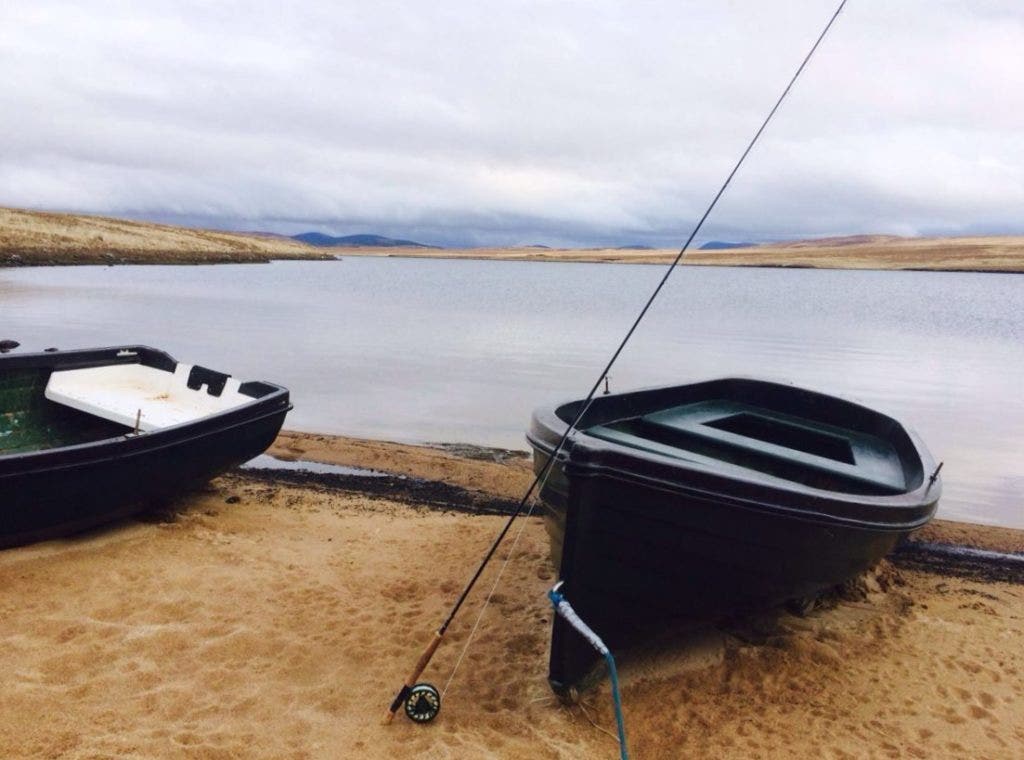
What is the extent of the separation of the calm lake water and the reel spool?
7.41 m

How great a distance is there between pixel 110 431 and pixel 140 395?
845 mm

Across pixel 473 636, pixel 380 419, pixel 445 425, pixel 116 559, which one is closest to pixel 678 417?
pixel 473 636

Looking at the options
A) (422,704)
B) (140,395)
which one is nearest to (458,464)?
(140,395)

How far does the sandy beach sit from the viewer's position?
15.9 ft

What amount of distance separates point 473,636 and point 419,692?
131 centimetres

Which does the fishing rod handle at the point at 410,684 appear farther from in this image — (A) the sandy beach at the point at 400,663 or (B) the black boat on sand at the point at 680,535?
(B) the black boat on sand at the point at 680,535

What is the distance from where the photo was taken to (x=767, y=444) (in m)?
6.98

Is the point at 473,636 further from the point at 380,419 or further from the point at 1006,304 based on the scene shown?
the point at 1006,304

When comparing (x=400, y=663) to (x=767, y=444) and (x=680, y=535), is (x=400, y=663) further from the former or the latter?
(x=767, y=444)

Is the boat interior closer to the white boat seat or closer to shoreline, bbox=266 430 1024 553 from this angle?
the white boat seat

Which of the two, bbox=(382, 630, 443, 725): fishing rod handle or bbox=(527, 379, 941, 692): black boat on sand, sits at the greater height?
bbox=(527, 379, 941, 692): black boat on sand

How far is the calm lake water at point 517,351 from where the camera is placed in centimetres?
1560

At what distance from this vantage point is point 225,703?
16.6ft

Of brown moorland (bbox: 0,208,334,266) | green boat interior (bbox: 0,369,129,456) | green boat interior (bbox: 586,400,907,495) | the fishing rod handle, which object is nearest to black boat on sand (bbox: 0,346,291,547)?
green boat interior (bbox: 0,369,129,456)
